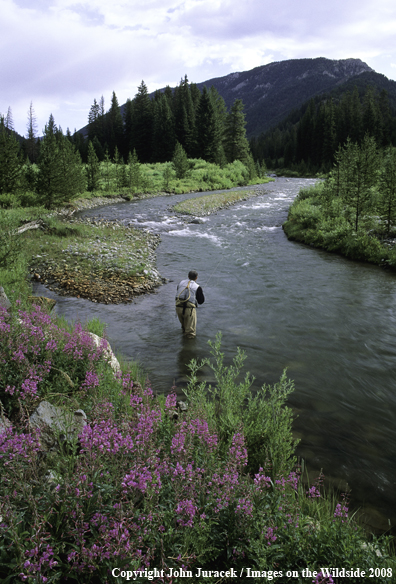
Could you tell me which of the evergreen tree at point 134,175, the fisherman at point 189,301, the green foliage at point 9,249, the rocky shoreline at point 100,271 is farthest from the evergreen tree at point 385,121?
the green foliage at point 9,249

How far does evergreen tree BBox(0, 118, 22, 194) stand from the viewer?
1005 inches

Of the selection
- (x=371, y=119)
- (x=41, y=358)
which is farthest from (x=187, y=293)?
(x=371, y=119)

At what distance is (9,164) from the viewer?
26234 millimetres

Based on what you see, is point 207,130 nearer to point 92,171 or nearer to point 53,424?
point 92,171

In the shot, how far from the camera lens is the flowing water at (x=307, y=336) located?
17.1 ft

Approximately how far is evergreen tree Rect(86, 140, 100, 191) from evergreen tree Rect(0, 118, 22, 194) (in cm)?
1323

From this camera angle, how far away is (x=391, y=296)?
11.7m

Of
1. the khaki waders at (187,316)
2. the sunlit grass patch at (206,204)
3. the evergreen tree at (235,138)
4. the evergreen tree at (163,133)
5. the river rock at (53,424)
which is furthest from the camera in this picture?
the evergreen tree at (163,133)

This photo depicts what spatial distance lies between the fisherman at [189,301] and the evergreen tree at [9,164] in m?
24.6

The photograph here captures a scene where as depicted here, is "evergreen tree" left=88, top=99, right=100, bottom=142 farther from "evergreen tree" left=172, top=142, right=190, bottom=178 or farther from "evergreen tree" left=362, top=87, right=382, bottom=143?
"evergreen tree" left=362, top=87, right=382, bottom=143

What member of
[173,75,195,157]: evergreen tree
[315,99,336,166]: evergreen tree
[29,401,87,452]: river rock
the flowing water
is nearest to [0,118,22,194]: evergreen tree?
the flowing water

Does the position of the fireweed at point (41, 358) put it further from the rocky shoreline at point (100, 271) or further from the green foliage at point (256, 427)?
the rocky shoreline at point (100, 271)

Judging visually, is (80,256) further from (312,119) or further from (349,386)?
(312,119)

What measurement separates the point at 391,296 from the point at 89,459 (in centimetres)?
1201
